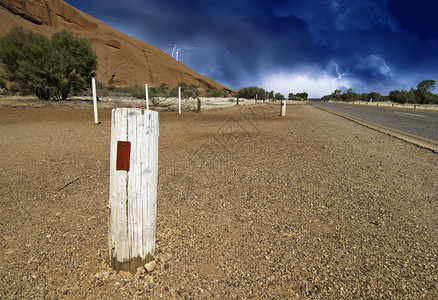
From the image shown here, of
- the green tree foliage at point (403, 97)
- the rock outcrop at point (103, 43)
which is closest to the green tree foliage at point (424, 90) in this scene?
the green tree foliage at point (403, 97)

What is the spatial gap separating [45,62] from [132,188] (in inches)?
765

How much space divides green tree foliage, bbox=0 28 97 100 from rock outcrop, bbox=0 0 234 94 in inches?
1990

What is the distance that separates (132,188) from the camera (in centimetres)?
156

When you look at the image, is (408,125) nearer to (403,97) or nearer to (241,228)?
(241,228)

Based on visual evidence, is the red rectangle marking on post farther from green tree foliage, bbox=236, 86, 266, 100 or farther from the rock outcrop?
the rock outcrop

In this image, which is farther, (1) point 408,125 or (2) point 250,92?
(2) point 250,92

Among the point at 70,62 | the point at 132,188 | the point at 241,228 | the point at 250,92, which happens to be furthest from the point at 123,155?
the point at 250,92

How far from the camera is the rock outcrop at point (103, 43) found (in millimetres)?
62781

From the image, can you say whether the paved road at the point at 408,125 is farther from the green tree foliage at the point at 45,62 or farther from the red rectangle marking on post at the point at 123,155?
the green tree foliage at the point at 45,62

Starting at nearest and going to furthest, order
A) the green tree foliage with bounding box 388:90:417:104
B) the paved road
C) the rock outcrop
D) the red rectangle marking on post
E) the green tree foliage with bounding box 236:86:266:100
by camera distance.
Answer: the red rectangle marking on post, the paved road, the green tree foliage with bounding box 236:86:266:100, the green tree foliage with bounding box 388:90:417:104, the rock outcrop

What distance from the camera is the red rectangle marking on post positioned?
4.89 feet

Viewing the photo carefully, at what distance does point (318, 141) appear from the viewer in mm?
5762

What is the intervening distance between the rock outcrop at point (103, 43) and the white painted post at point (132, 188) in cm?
7176

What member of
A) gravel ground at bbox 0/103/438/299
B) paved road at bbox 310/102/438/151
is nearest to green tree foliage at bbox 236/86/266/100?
paved road at bbox 310/102/438/151
